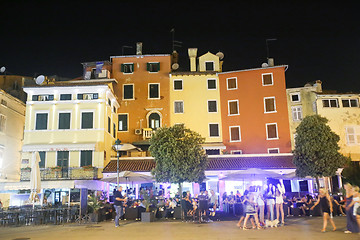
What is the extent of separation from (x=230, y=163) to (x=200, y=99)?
7484mm

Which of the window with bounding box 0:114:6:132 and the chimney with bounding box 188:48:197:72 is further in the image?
the chimney with bounding box 188:48:197:72

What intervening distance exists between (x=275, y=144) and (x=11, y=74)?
30.0m

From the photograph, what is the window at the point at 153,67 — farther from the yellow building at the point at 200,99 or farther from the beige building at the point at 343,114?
the beige building at the point at 343,114

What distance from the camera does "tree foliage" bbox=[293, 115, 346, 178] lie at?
2184cm

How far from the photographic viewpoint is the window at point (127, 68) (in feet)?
113

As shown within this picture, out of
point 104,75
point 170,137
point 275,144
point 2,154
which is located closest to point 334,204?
point 170,137

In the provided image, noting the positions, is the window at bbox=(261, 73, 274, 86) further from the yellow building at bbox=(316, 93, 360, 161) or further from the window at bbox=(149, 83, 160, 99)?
the window at bbox=(149, 83, 160, 99)

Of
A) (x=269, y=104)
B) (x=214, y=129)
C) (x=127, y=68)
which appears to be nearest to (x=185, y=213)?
(x=214, y=129)

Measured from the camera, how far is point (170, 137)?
2188 cm

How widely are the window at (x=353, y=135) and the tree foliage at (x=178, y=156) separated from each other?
16.8 meters

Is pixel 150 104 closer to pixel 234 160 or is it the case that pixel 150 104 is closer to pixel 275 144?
pixel 234 160

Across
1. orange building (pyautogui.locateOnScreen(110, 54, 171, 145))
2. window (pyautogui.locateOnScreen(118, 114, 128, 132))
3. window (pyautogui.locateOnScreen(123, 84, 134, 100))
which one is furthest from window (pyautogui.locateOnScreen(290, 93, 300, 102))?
window (pyautogui.locateOnScreen(118, 114, 128, 132))

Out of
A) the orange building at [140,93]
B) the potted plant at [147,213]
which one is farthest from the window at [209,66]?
the potted plant at [147,213]

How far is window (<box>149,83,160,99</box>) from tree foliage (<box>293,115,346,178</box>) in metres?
15.4
